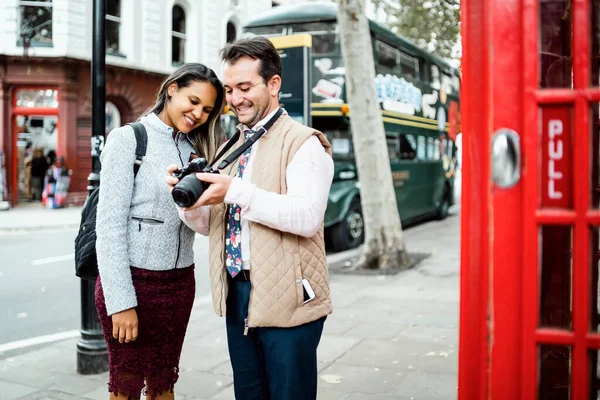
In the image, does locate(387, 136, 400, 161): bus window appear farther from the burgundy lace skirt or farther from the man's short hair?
the man's short hair

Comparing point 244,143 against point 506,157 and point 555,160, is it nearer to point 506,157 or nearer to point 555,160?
point 506,157

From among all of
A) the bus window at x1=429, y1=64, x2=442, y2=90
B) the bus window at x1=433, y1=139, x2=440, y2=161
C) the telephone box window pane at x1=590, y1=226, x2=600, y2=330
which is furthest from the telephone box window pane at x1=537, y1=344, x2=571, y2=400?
the bus window at x1=433, y1=139, x2=440, y2=161

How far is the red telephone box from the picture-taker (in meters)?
1.73

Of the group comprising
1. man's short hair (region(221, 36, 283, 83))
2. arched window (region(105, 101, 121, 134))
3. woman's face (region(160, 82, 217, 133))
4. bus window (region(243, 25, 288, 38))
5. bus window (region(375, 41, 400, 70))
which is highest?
bus window (region(243, 25, 288, 38))

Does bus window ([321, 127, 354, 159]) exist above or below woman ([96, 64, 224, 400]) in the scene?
above

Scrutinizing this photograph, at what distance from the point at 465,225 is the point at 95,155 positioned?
344 cm

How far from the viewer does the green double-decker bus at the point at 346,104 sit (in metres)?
10.8

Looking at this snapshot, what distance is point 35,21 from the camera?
747 inches

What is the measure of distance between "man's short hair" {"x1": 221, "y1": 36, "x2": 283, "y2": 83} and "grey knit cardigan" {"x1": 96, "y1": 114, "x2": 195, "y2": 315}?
52 centimetres

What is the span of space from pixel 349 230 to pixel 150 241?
9.19 metres

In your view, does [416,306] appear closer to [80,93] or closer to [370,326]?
[370,326]

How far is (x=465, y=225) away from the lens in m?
1.88

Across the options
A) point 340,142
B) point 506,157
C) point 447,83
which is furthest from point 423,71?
point 506,157

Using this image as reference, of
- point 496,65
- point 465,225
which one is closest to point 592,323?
point 465,225
